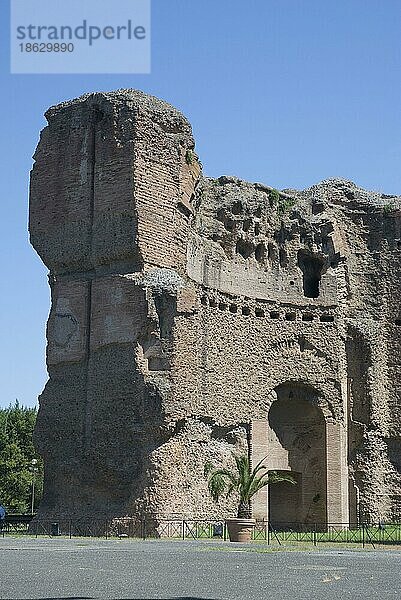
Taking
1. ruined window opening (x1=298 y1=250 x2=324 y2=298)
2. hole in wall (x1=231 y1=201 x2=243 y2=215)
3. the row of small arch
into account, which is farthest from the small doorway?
hole in wall (x1=231 y1=201 x2=243 y2=215)

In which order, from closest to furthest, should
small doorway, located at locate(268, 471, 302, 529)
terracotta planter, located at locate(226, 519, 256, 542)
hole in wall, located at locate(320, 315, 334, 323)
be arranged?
terracotta planter, located at locate(226, 519, 256, 542), small doorway, located at locate(268, 471, 302, 529), hole in wall, located at locate(320, 315, 334, 323)

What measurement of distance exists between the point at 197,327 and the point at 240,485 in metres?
5.67

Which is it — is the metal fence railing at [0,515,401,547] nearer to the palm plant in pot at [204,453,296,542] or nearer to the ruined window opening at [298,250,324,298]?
the palm plant in pot at [204,453,296,542]

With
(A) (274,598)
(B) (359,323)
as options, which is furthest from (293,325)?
(A) (274,598)

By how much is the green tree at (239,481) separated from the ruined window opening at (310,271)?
23.6 feet

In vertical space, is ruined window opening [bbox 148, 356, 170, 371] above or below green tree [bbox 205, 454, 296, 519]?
above

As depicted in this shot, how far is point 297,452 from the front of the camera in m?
35.8

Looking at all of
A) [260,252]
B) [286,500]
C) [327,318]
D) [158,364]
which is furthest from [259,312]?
[286,500]

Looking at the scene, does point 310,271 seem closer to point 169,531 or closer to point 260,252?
point 260,252

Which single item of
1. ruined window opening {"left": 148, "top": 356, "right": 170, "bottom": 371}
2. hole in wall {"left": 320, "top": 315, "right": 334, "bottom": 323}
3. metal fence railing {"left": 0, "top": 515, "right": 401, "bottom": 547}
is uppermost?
hole in wall {"left": 320, "top": 315, "right": 334, "bottom": 323}

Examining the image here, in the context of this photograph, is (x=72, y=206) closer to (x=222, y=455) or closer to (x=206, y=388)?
(x=206, y=388)

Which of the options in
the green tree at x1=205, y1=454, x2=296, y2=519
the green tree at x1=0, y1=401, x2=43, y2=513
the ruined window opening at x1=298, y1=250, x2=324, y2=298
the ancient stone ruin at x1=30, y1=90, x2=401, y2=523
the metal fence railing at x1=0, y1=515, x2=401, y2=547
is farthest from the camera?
the green tree at x1=0, y1=401, x2=43, y2=513

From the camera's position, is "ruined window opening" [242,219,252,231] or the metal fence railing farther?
"ruined window opening" [242,219,252,231]

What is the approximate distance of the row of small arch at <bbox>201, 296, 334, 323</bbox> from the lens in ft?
110
